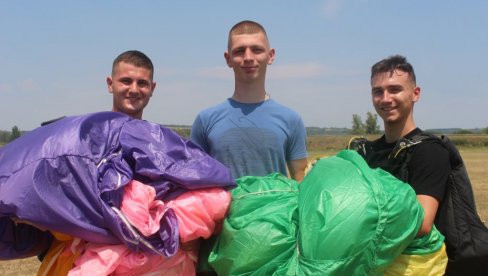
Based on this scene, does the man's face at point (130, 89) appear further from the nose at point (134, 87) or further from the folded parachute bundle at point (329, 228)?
the folded parachute bundle at point (329, 228)

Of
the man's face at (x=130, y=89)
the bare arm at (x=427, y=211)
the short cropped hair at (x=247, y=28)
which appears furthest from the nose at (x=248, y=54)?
the bare arm at (x=427, y=211)

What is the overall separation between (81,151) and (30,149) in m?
0.24

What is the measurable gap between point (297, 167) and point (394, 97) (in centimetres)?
86

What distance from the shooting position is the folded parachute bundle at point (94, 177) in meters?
2.09

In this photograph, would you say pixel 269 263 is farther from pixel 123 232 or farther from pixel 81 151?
pixel 81 151

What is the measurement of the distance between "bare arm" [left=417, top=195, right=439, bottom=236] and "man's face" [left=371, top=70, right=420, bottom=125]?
2.39 ft

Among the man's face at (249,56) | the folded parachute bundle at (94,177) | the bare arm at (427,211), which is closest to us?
the folded parachute bundle at (94,177)

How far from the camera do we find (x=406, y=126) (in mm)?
3172

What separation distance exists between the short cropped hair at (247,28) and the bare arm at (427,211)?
5.21 ft

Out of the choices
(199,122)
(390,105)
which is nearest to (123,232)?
(199,122)

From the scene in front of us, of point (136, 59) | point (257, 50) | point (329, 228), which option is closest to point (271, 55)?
point (257, 50)

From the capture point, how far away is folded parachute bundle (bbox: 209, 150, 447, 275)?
2131mm

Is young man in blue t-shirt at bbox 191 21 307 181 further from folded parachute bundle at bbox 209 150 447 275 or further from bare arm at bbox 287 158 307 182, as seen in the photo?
folded parachute bundle at bbox 209 150 447 275

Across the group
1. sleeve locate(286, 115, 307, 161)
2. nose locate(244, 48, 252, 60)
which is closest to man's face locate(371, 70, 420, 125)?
sleeve locate(286, 115, 307, 161)
